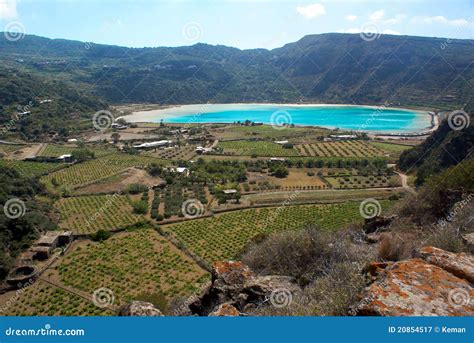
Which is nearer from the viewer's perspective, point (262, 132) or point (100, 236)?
point (100, 236)

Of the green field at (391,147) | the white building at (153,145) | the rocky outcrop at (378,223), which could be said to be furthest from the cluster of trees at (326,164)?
the rocky outcrop at (378,223)

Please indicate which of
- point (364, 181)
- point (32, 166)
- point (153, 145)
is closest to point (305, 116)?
point (153, 145)

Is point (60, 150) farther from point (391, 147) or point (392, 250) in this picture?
point (392, 250)

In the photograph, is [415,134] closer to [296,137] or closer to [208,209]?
[296,137]

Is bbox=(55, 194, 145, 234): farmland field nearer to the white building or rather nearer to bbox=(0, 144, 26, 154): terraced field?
the white building

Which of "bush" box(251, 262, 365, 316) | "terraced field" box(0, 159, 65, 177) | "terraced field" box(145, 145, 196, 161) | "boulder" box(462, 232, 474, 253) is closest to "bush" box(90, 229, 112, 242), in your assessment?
"terraced field" box(0, 159, 65, 177)
